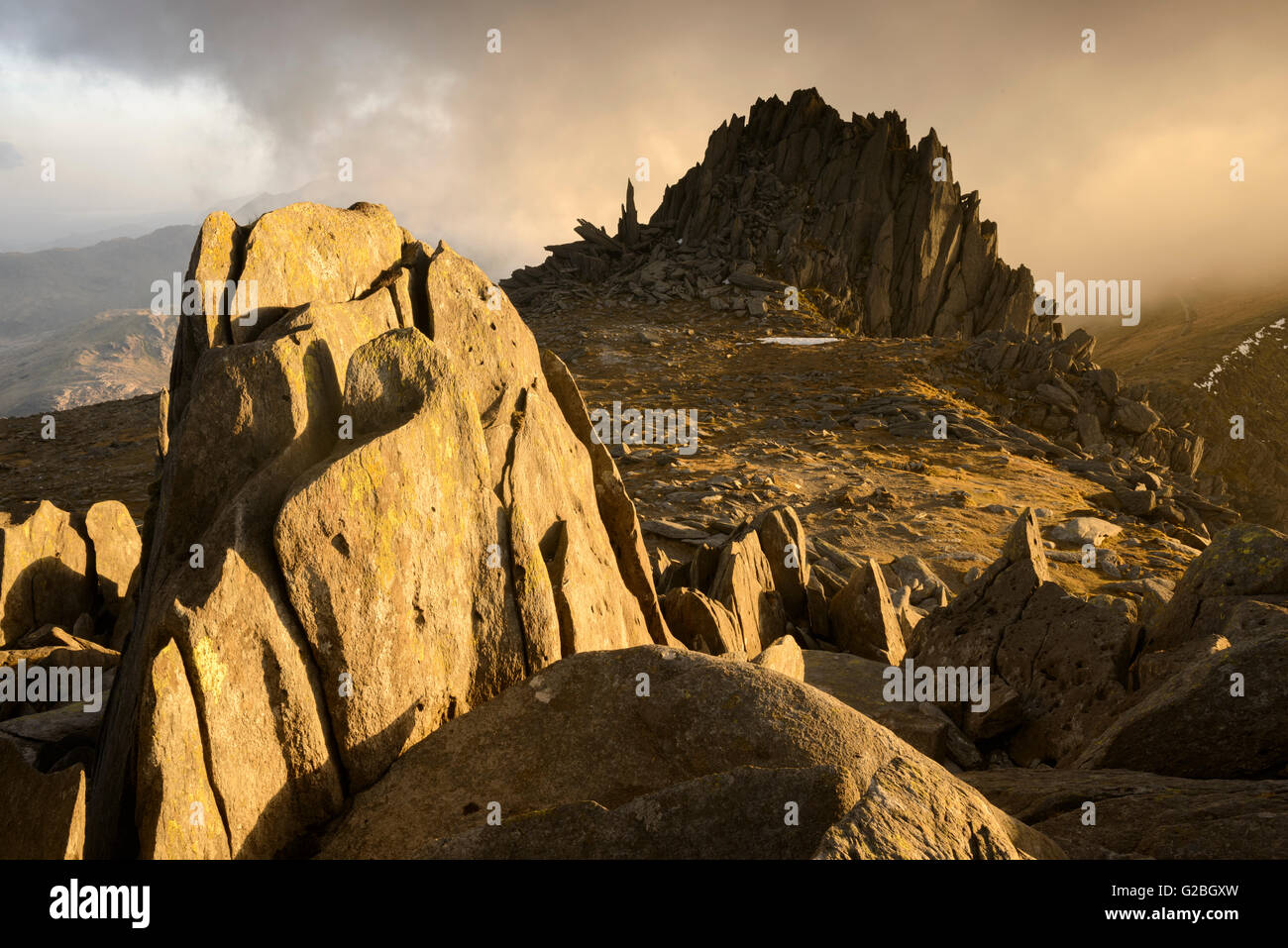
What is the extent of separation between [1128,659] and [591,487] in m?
10.5

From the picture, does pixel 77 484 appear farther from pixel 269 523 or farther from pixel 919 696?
pixel 919 696

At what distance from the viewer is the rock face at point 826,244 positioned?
73.4 m

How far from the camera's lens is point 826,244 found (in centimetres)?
7612

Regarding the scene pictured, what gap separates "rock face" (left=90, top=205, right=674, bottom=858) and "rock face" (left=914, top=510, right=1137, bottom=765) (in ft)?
27.5

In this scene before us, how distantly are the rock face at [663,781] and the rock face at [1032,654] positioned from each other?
7228mm

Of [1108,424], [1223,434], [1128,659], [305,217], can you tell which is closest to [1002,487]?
[1108,424]

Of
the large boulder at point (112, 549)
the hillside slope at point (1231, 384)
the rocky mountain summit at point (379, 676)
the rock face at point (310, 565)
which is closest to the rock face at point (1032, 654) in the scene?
the rocky mountain summit at point (379, 676)

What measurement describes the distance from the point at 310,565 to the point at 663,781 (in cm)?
430

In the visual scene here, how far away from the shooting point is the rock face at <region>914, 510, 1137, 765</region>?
1361 cm
